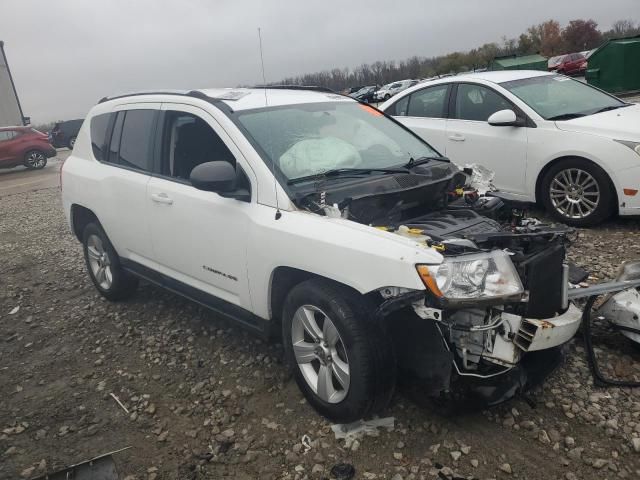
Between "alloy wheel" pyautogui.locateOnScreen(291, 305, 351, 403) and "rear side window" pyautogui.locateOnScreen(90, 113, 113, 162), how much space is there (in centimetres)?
267

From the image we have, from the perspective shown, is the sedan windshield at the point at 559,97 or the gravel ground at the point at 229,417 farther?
the sedan windshield at the point at 559,97

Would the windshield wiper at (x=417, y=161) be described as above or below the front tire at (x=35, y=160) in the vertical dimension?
above

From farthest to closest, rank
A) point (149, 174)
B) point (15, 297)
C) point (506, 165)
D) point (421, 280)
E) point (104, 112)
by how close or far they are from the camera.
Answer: point (506, 165) < point (15, 297) < point (104, 112) < point (149, 174) < point (421, 280)

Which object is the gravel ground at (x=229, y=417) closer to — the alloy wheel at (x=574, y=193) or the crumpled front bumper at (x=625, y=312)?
the crumpled front bumper at (x=625, y=312)

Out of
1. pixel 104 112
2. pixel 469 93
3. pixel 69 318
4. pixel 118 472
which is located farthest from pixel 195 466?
pixel 469 93

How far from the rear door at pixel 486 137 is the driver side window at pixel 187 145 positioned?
147 inches

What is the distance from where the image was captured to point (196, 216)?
3453 millimetres

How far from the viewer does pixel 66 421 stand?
3225 mm

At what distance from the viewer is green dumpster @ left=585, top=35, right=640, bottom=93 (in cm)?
1628

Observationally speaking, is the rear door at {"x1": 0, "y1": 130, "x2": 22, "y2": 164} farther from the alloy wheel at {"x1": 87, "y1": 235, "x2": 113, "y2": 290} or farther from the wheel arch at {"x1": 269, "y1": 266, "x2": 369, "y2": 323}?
the wheel arch at {"x1": 269, "y1": 266, "x2": 369, "y2": 323}

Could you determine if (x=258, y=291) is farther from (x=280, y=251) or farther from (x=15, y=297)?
(x=15, y=297)

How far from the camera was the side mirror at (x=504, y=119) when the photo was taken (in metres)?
5.71

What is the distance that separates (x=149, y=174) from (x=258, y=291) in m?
1.45

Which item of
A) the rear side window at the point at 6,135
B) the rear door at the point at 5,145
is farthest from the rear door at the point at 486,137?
the rear side window at the point at 6,135
